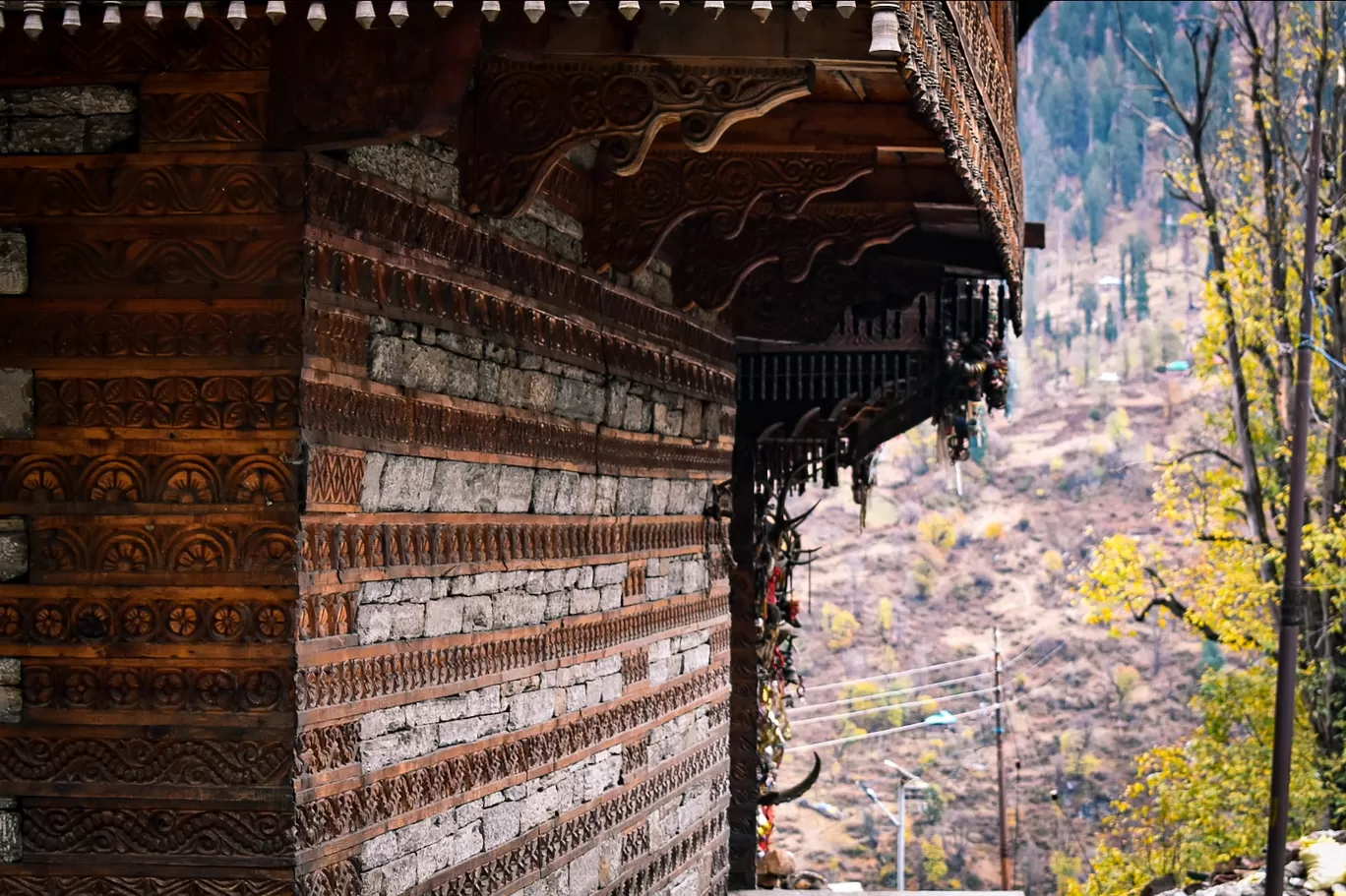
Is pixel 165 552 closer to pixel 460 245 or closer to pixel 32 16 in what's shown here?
pixel 32 16

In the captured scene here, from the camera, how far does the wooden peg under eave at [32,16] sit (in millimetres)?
4402

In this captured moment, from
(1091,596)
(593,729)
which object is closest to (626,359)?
(593,729)

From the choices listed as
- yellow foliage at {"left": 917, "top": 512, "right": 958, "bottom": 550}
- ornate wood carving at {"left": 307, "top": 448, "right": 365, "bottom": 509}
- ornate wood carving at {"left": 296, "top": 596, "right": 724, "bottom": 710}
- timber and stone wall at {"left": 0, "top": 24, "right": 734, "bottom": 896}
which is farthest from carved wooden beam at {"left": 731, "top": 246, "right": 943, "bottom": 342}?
yellow foliage at {"left": 917, "top": 512, "right": 958, "bottom": 550}

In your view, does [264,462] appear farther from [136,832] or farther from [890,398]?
[890,398]

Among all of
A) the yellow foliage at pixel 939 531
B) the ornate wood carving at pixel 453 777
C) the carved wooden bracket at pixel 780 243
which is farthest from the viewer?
the yellow foliage at pixel 939 531

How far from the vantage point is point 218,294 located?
4.79 m

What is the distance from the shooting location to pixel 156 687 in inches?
186

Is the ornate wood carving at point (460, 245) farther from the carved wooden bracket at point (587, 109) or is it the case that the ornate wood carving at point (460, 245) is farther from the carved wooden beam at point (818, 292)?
the carved wooden beam at point (818, 292)

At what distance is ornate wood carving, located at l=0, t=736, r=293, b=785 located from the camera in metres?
4.71

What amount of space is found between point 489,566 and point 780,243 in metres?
2.78

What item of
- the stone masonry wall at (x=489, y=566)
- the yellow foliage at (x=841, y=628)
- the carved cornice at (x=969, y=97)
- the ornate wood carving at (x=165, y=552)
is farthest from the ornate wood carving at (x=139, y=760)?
the yellow foliage at (x=841, y=628)

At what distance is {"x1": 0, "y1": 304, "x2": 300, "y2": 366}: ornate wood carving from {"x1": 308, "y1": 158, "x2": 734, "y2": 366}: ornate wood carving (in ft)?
0.74

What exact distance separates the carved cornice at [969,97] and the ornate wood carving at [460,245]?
1.52 m

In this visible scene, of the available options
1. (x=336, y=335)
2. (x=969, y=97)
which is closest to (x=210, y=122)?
(x=336, y=335)
